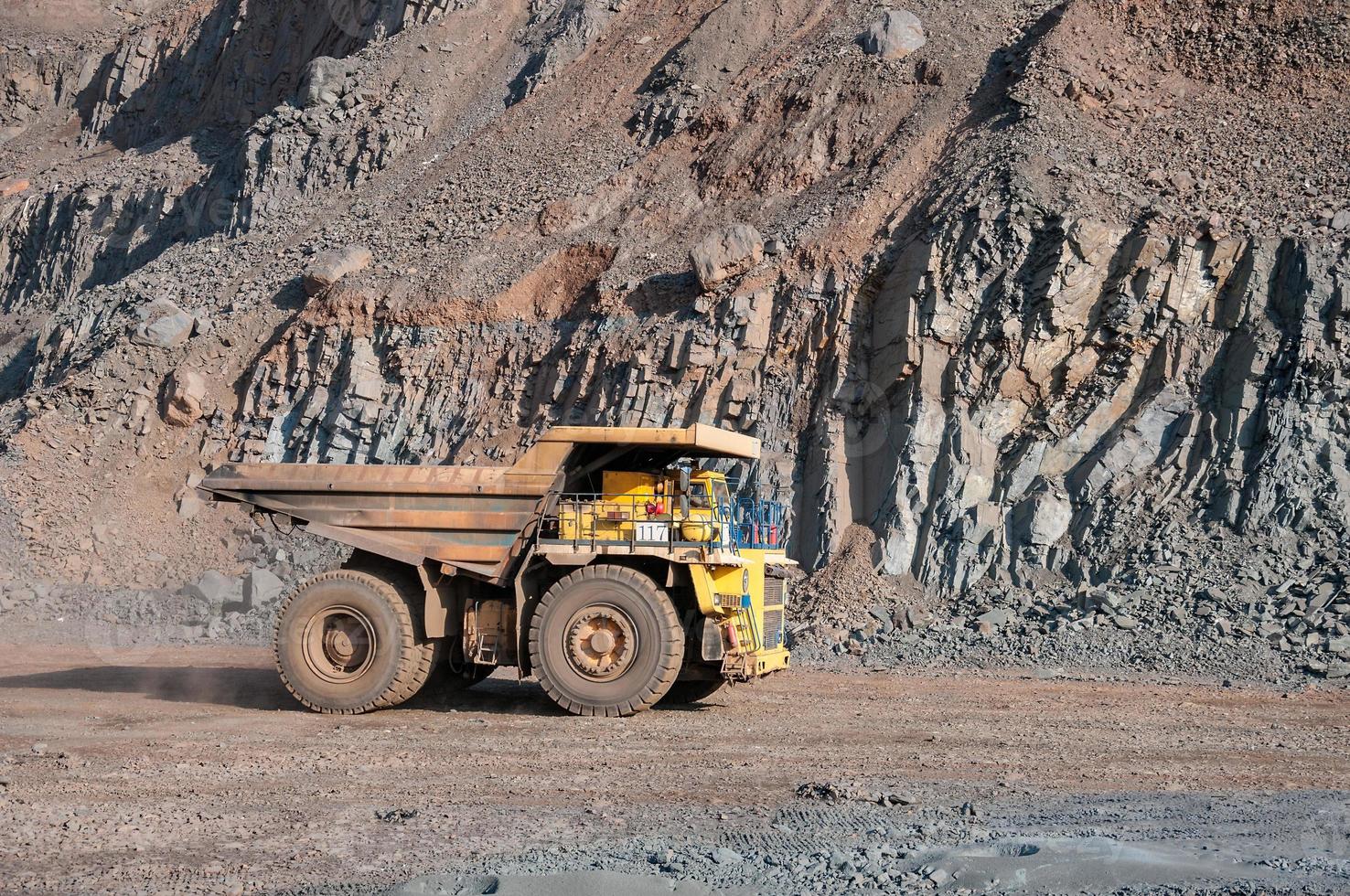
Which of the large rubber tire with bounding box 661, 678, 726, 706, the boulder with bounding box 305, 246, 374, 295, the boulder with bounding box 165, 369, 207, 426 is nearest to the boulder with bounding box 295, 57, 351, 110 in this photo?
the boulder with bounding box 305, 246, 374, 295

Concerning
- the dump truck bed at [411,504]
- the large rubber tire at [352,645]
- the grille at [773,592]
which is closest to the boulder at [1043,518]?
the grille at [773,592]

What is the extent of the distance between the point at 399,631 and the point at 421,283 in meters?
15.7

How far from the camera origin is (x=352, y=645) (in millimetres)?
12766

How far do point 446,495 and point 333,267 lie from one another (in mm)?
16770

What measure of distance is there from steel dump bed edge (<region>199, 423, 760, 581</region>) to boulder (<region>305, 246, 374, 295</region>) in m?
15.7

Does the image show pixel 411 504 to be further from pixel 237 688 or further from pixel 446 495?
pixel 237 688

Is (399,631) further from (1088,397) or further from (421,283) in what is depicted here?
(421,283)

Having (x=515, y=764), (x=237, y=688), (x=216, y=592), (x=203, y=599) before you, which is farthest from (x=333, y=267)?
(x=515, y=764)

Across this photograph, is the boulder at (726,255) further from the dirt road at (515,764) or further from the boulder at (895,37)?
the dirt road at (515,764)

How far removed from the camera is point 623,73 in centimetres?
3212

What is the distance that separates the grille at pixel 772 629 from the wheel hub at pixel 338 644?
Result: 151 inches

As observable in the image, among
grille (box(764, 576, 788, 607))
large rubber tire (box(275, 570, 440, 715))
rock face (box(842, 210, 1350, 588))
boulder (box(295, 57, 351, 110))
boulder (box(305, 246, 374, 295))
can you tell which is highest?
boulder (box(295, 57, 351, 110))

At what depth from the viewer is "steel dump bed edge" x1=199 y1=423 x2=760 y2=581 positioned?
1252cm

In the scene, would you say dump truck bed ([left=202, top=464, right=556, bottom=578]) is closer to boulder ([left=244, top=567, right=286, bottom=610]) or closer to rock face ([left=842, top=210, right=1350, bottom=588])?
rock face ([left=842, top=210, right=1350, bottom=588])
